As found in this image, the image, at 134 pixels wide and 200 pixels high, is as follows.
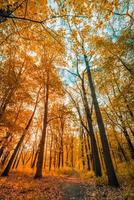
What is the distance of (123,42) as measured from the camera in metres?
7.95

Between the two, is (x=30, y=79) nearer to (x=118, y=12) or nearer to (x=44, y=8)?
(x=118, y=12)

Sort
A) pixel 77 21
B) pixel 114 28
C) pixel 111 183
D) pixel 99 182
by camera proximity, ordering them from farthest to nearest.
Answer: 1. pixel 114 28
2. pixel 99 182
3. pixel 111 183
4. pixel 77 21

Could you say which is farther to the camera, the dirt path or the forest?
the dirt path

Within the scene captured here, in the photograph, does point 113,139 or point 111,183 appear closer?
point 111,183

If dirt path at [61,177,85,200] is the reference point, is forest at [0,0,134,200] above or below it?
above

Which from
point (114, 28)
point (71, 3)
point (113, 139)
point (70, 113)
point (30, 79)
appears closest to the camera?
point (71, 3)

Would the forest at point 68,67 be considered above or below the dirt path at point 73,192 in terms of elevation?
above

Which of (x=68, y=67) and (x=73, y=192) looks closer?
(x=73, y=192)

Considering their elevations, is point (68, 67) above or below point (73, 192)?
above

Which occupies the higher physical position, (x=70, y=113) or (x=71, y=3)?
(x=70, y=113)

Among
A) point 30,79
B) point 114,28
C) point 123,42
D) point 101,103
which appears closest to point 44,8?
point 123,42

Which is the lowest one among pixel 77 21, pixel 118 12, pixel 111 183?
pixel 111 183

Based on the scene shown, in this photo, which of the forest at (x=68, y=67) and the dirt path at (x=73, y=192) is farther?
the dirt path at (x=73, y=192)

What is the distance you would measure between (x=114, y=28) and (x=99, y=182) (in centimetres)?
926
